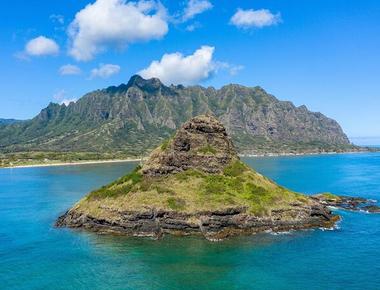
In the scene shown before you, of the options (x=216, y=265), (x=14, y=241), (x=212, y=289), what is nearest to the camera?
(x=212, y=289)

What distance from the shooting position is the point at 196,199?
120m

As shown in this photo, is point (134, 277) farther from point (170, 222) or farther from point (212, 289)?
point (170, 222)

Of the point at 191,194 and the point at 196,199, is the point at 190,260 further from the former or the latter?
the point at 191,194

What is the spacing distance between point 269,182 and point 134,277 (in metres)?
63.9

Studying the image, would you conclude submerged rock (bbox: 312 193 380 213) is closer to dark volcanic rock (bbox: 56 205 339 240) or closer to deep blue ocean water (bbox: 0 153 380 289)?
deep blue ocean water (bbox: 0 153 380 289)

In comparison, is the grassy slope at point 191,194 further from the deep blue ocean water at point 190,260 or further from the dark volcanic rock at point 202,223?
the deep blue ocean water at point 190,260

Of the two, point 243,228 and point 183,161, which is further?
point 183,161

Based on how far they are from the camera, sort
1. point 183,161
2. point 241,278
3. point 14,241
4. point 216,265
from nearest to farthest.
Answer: point 241,278
point 216,265
point 14,241
point 183,161

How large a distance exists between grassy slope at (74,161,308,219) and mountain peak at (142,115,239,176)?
259 centimetres

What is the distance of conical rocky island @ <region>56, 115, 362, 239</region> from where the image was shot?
378 ft

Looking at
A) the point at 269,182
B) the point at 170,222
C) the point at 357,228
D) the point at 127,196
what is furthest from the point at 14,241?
the point at 357,228

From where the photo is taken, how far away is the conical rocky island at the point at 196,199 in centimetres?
11506

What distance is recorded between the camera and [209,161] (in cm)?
13488

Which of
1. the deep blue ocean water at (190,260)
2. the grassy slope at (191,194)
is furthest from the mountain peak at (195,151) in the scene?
the deep blue ocean water at (190,260)
